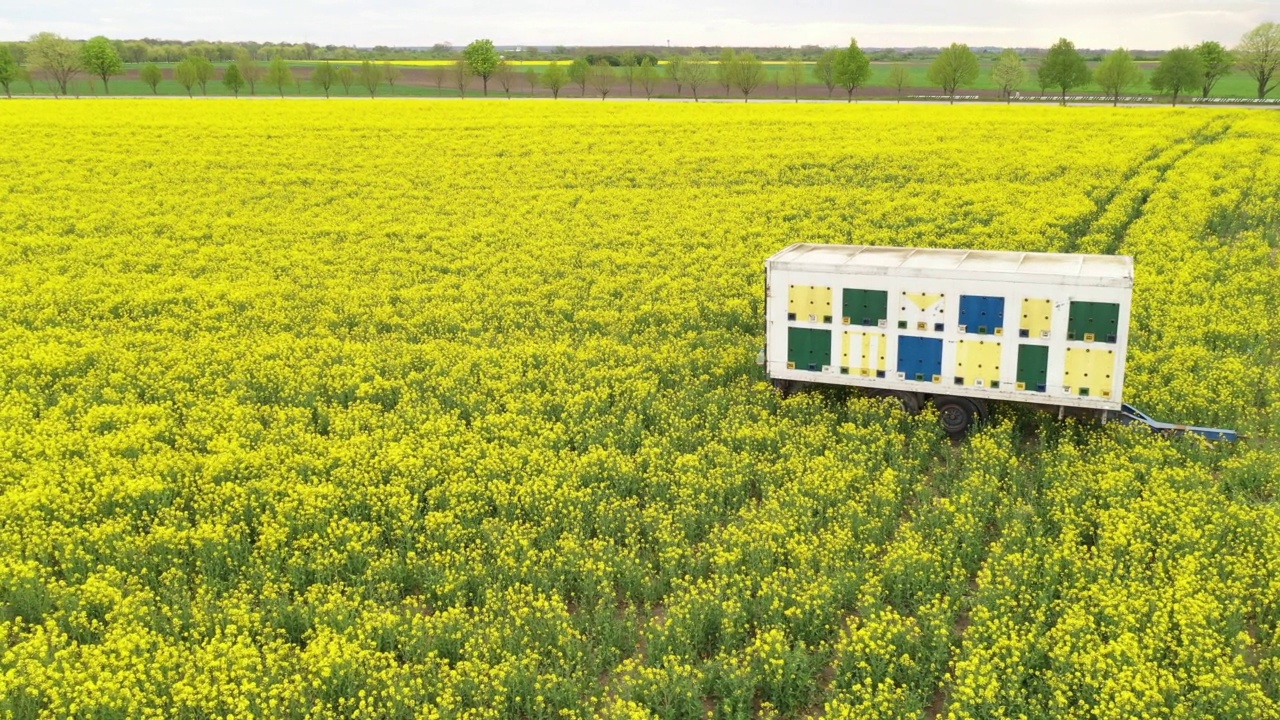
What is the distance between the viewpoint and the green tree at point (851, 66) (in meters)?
93.5

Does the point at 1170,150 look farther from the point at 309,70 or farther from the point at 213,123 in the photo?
the point at 309,70

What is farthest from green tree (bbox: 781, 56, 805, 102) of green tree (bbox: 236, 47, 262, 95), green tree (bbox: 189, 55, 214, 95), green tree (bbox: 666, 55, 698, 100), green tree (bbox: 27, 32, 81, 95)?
green tree (bbox: 27, 32, 81, 95)

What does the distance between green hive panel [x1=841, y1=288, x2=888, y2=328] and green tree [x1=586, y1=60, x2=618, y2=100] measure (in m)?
91.4

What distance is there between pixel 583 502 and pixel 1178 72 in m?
91.9

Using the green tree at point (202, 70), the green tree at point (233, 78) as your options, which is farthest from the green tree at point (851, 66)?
the green tree at point (202, 70)

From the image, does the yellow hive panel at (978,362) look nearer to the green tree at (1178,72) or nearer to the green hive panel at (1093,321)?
the green hive panel at (1093,321)

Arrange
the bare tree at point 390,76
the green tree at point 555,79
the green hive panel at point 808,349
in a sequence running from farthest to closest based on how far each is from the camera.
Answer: the bare tree at point 390,76
the green tree at point 555,79
the green hive panel at point 808,349

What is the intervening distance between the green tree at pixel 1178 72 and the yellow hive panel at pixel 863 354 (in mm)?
84371

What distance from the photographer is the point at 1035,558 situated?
9.73 meters

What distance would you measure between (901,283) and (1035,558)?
15.7 feet

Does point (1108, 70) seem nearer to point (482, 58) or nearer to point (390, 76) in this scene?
point (482, 58)

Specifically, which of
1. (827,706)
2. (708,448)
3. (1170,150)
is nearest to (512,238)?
Result: (708,448)

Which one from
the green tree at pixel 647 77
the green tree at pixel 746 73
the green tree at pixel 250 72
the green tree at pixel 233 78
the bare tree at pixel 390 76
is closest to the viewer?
the green tree at pixel 746 73

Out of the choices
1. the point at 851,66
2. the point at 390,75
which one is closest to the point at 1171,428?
the point at 851,66
